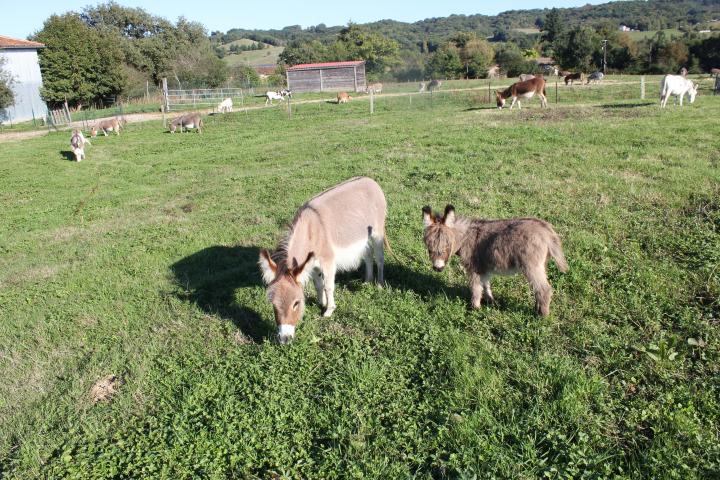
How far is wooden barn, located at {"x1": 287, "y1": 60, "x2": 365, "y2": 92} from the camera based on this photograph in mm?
54531

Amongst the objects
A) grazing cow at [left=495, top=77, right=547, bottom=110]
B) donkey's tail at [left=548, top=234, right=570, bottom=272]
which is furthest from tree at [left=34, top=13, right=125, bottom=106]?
donkey's tail at [left=548, top=234, right=570, bottom=272]

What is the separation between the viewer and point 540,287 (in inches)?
191

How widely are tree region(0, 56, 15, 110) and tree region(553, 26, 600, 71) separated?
219 ft

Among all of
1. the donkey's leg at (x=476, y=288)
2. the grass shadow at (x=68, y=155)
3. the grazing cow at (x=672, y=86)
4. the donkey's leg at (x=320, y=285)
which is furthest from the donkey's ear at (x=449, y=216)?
the grass shadow at (x=68, y=155)

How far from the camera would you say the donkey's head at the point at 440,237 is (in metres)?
5.04

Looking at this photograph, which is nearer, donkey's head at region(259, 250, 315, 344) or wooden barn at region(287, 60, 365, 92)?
donkey's head at region(259, 250, 315, 344)

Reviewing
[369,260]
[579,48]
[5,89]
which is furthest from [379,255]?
[579,48]

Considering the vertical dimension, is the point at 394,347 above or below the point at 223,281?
below

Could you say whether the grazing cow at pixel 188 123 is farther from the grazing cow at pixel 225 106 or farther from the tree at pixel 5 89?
the tree at pixel 5 89

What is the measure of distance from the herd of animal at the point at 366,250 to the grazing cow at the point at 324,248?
1 centimetres

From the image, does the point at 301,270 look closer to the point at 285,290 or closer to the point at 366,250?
the point at 285,290

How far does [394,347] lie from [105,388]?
3126 mm

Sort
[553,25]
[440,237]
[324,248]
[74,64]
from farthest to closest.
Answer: [553,25], [74,64], [324,248], [440,237]

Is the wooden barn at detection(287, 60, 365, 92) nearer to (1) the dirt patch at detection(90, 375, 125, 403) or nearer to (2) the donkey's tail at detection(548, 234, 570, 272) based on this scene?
(2) the donkey's tail at detection(548, 234, 570, 272)
